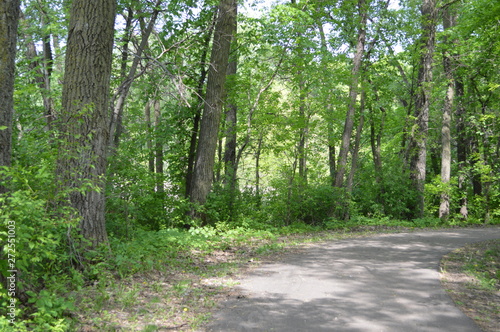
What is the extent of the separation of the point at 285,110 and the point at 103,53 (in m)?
9.38

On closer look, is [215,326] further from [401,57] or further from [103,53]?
[401,57]

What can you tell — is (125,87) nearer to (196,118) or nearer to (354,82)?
(196,118)

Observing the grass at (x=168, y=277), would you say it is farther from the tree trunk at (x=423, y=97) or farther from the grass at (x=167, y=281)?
the tree trunk at (x=423, y=97)

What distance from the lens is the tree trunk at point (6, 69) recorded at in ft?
16.6

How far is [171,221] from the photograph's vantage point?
12.0m

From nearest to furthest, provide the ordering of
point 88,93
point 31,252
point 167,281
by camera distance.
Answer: point 31,252 < point 167,281 < point 88,93

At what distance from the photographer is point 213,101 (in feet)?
41.6

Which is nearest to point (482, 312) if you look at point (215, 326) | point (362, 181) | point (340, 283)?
point (340, 283)

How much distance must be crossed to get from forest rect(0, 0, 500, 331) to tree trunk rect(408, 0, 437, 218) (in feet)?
0.23

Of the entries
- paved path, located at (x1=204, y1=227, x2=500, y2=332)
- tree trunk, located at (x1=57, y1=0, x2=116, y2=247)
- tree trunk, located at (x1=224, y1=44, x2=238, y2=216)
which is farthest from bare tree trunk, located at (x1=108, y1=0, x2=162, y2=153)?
paved path, located at (x1=204, y1=227, x2=500, y2=332)

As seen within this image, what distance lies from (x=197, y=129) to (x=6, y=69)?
9.12m

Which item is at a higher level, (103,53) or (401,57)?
(401,57)

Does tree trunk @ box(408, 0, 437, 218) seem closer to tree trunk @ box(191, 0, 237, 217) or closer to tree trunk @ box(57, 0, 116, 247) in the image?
tree trunk @ box(191, 0, 237, 217)

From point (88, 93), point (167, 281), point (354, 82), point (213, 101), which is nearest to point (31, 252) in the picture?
point (167, 281)
